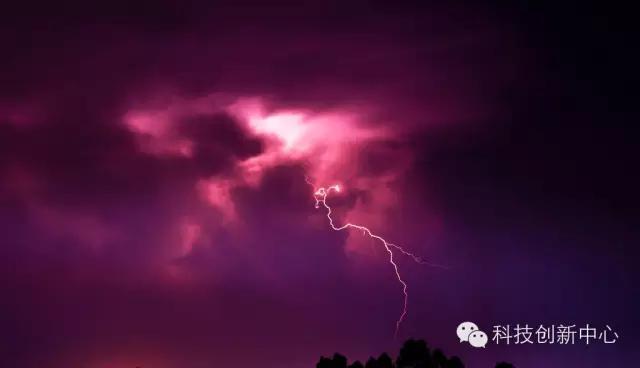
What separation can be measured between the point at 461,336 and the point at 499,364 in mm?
8227

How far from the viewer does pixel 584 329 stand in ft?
155

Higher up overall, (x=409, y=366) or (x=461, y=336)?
(x=461, y=336)

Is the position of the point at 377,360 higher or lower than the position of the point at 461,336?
lower

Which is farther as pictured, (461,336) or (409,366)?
(461,336)

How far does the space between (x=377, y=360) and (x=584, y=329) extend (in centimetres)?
1381

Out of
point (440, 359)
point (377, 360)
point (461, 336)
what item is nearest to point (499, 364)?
point (440, 359)

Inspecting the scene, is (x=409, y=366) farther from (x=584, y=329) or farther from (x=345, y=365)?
(x=584, y=329)

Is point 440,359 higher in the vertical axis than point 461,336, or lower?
lower

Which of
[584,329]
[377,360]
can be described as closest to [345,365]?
[377,360]

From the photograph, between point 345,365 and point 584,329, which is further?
point 584,329

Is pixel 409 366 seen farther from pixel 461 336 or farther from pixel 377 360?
pixel 461 336

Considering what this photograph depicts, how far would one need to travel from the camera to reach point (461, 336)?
46.8m

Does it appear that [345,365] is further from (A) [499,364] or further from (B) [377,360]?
(A) [499,364]

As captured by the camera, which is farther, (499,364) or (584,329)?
(584,329)
